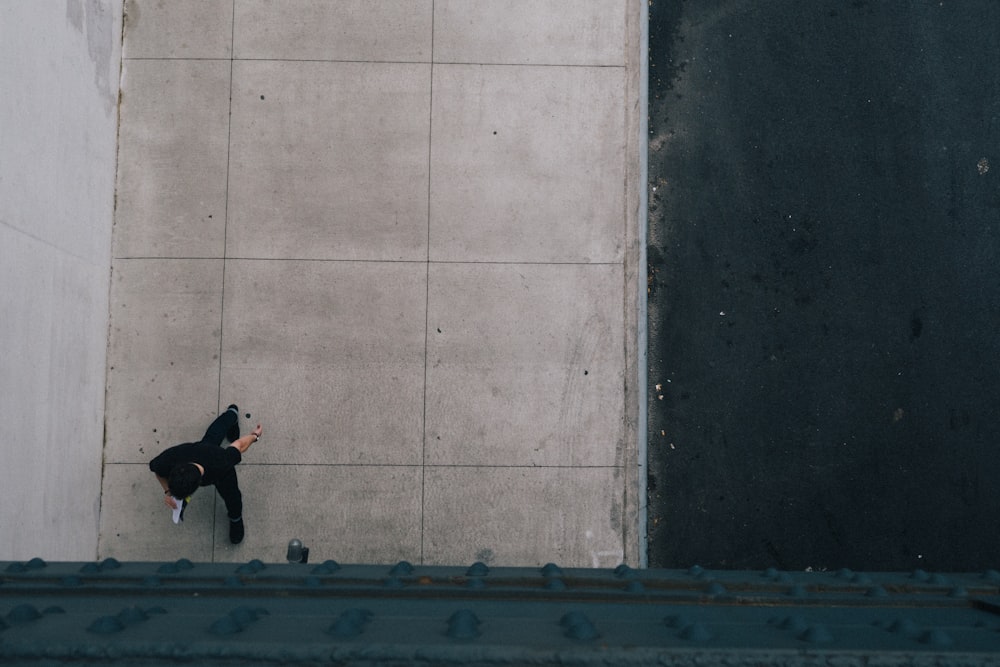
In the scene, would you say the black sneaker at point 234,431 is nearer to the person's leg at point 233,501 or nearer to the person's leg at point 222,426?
the person's leg at point 222,426

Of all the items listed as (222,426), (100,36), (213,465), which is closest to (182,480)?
(213,465)

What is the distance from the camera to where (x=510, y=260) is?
526 cm

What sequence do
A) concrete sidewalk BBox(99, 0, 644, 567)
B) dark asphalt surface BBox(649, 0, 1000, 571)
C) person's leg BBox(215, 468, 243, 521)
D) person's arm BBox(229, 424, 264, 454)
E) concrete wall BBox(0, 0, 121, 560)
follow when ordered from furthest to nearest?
dark asphalt surface BBox(649, 0, 1000, 571)
concrete sidewalk BBox(99, 0, 644, 567)
person's arm BBox(229, 424, 264, 454)
person's leg BBox(215, 468, 243, 521)
concrete wall BBox(0, 0, 121, 560)

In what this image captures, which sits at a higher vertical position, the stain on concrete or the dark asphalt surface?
the stain on concrete

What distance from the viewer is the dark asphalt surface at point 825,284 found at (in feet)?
17.2

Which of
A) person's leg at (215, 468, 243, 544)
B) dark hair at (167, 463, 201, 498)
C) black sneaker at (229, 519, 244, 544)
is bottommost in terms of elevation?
black sneaker at (229, 519, 244, 544)

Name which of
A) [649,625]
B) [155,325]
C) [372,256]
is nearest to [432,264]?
[372,256]

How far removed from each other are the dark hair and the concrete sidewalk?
3.18 feet

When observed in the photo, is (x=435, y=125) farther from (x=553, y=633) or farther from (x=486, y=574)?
(x=553, y=633)

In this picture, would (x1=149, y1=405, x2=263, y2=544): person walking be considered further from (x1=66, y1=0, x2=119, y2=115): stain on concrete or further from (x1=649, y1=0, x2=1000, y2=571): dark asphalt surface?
(x1=649, y1=0, x2=1000, y2=571): dark asphalt surface

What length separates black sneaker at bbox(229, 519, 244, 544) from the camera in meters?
4.95

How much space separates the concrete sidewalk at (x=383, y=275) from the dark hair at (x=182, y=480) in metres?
0.97

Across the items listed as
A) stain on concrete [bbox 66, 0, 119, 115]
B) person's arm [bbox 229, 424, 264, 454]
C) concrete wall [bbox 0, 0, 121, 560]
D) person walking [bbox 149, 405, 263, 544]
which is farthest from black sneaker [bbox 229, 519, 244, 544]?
stain on concrete [bbox 66, 0, 119, 115]

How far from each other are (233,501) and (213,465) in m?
0.45
